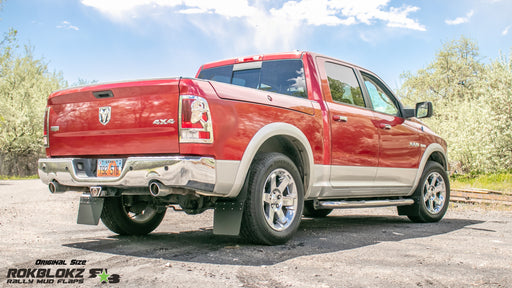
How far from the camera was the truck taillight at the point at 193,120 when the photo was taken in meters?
4.02

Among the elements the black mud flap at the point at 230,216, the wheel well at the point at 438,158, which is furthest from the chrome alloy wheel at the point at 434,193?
the black mud flap at the point at 230,216

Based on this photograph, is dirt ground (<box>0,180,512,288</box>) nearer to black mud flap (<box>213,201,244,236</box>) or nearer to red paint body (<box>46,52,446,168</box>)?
black mud flap (<box>213,201,244,236</box>)

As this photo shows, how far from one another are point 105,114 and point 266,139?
4.85 feet

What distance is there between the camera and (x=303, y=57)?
5625 mm

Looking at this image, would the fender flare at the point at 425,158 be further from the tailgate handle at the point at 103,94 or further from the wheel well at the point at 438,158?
the tailgate handle at the point at 103,94

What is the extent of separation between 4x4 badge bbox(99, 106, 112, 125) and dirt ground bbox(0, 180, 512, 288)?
1.17 metres

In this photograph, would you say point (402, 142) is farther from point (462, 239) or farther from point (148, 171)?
point (148, 171)

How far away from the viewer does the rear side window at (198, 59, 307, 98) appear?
5.61 meters

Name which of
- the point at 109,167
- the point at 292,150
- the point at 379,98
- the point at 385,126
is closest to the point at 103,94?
the point at 109,167

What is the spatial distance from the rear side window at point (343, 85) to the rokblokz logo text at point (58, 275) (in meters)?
3.29

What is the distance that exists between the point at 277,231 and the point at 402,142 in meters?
2.85

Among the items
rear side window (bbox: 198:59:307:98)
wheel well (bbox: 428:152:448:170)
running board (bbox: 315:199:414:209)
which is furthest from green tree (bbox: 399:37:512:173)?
rear side window (bbox: 198:59:307:98)

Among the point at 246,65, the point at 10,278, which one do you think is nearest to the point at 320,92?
the point at 246,65

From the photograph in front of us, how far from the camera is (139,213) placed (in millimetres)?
5551
